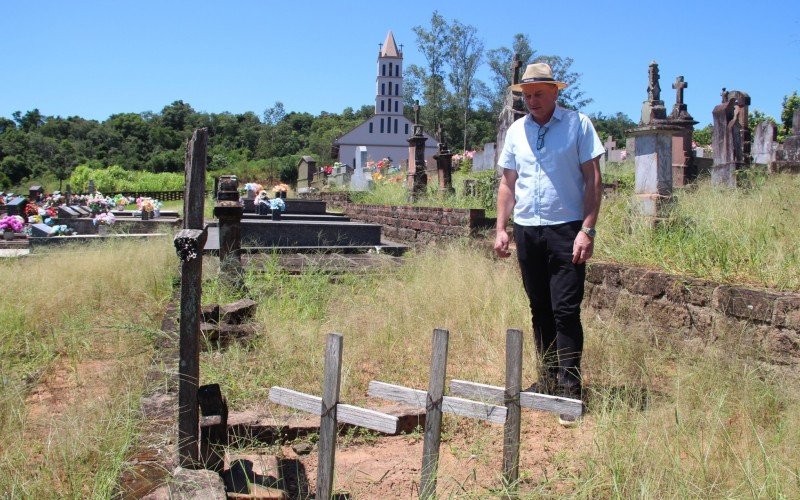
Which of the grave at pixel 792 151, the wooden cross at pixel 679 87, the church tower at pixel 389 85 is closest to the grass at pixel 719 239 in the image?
the grave at pixel 792 151

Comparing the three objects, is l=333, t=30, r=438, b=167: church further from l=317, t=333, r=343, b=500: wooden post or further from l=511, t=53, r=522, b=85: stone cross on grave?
l=317, t=333, r=343, b=500: wooden post

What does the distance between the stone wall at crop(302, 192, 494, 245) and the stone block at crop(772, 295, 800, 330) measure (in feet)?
19.8

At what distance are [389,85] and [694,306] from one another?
8843 cm

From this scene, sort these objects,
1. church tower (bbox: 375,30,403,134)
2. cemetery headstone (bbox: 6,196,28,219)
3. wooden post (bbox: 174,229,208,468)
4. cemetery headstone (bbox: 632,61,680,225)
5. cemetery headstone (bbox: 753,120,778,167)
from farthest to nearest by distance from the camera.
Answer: church tower (bbox: 375,30,403,134) < cemetery headstone (bbox: 753,120,778,167) < cemetery headstone (bbox: 6,196,28,219) < cemetery headstone (bbox: 632,61,680,225) < wooden post (bbox: 174,229,208,468)

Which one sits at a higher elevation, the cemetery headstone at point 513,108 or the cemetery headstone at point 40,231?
the cemetery headstone at point 513,108

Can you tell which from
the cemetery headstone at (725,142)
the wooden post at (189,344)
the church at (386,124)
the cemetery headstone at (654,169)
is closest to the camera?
the wooden post at (189,344)

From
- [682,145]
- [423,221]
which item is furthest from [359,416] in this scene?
[682,145]

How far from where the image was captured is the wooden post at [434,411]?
2609 millimetres

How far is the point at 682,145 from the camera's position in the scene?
1680 centimetres

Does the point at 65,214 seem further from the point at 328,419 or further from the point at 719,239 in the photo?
the point at 328,419

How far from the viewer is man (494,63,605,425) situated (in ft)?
11.8

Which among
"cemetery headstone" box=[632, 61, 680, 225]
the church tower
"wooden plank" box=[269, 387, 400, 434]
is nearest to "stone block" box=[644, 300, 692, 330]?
"cemetery headstone" box=[632, 61, 680, 225]

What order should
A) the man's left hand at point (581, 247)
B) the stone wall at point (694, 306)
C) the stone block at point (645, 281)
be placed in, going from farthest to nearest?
the stone block at point (645, 281) < the stone wall at point (694, 306) < the man's left hand at point (581, 247)

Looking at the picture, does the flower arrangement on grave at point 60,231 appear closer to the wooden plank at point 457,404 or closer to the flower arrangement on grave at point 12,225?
the flower arrangement on grave at point 12,225
